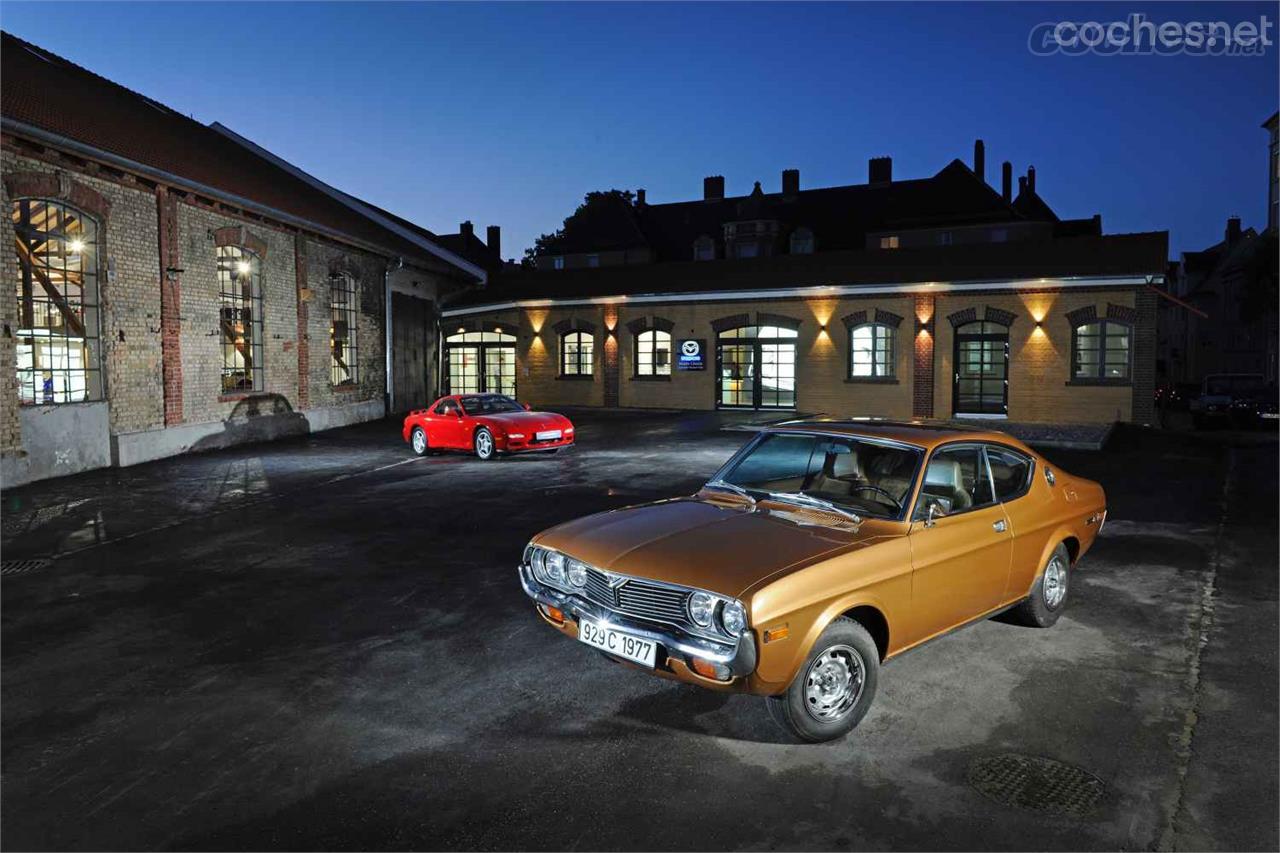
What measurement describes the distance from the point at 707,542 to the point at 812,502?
3.18ft

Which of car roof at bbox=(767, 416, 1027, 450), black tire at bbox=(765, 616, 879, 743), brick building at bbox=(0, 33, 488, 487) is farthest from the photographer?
brick building at bbox=(0, 33, 488, 487)

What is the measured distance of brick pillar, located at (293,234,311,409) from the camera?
21484mm

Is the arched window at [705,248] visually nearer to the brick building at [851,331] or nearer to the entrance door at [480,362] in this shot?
the brick building at [851,331]

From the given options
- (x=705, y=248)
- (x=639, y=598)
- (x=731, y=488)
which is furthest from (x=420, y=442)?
(x=705, y=248)

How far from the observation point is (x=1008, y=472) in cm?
598

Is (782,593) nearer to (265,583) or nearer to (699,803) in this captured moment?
(699,803)

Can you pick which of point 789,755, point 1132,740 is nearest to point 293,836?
point 789,755

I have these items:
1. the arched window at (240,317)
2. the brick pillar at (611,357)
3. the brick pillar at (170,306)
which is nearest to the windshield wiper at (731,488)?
the brick pillar at (170,306)

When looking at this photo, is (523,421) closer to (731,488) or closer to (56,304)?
(56,304)

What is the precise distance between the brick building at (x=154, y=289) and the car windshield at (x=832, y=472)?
507 inches

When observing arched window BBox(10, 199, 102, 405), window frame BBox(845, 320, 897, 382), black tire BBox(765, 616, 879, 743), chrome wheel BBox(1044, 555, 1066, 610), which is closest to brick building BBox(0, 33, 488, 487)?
arched window BBox(10, 199, 102, 405)

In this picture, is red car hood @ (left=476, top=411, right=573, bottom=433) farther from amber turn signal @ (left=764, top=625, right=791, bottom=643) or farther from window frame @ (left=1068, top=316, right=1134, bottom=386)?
window frame @ (left=1068, top=316, right=1134, bottom=386)

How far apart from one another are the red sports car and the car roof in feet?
34.5

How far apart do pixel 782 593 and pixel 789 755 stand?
0.85 metres
